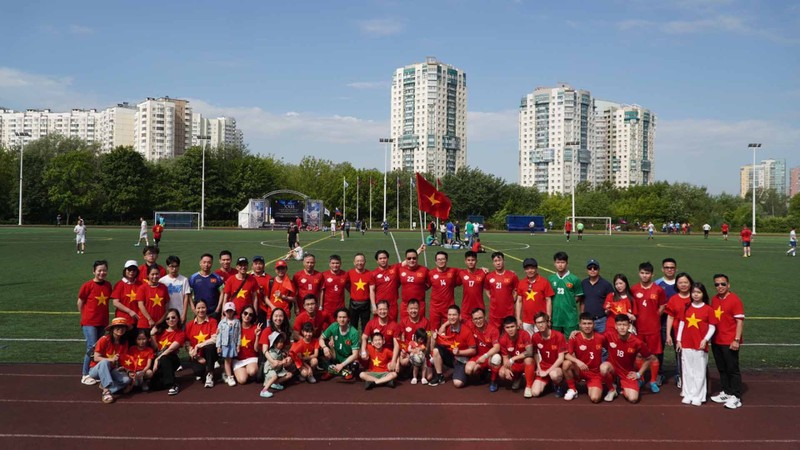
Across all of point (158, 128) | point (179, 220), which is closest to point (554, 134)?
point (158, 128)

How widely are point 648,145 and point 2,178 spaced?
136 m

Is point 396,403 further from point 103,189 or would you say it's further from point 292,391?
point 103,189

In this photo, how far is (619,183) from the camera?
154m

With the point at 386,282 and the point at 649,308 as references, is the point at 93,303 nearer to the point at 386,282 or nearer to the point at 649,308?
the point at 386,282

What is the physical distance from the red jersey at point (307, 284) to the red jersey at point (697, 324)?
17.6 feet

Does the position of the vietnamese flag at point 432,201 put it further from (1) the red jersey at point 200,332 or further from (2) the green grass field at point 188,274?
(1) the red jersey at point 200,332

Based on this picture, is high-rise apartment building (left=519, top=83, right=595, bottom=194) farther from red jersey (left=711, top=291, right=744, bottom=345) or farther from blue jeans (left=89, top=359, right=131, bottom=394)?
blue jeans (left=89, top=359, right=131, bottom=394)

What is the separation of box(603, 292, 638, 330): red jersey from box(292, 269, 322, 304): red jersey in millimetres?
4382

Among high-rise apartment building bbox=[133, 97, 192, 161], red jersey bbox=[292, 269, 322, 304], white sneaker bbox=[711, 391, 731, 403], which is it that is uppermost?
high-rise apartment building bbox=[133, 97, 192, 161]

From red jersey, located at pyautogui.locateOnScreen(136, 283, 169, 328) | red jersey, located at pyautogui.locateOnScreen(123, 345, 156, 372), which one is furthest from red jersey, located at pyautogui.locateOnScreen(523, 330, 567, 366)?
red jersey, located at pyautogui.locateOnScreen(136, 283, 169, 328)

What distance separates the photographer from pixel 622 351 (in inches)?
318

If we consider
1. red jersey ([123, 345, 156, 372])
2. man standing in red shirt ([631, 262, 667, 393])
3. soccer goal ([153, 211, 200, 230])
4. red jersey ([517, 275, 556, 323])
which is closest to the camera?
red jersey ([123, 345, 156, 372])

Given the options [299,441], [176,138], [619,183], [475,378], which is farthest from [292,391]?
[619,183]

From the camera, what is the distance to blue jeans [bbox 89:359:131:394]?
7.80 meters
